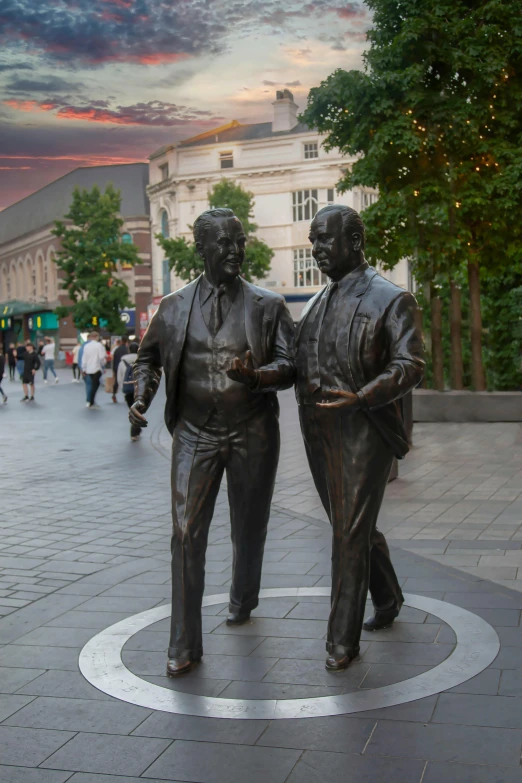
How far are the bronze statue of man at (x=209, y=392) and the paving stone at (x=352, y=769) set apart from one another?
3.52 feet

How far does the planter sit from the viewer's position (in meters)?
16.5

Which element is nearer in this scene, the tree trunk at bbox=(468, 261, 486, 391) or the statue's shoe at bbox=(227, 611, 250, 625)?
the statue's shoe at bbox=(227, 611, 250, 625)

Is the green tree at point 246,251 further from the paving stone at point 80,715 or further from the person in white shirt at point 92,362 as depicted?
the paving stone at point 80,715

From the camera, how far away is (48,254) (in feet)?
236

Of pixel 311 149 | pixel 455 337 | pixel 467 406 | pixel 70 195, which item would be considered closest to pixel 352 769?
pixel 467 406

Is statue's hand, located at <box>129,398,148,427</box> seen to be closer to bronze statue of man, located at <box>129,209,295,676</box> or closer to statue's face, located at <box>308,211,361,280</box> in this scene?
bronze statue of man, located at <box>129,209,295,676</box>

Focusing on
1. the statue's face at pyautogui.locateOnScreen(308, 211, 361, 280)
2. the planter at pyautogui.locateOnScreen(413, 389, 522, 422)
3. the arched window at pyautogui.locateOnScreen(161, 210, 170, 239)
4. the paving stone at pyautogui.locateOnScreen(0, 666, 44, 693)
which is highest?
the arched window at pyautogui.locateOnScreen(161, 210, 170, 239)

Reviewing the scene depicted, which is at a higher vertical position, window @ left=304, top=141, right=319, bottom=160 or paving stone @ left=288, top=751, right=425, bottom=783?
window @ left=304, top=141, right=319, bottom=160

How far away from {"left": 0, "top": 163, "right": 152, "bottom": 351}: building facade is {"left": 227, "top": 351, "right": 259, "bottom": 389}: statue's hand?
6007 centimetres

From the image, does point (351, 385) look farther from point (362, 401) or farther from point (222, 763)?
point (222, 763)

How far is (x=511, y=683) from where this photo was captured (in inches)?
164

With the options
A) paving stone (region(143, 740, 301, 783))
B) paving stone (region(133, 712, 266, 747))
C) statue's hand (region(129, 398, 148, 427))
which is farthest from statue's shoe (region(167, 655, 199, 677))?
statue's hand (region(129, 398, 148, 427))

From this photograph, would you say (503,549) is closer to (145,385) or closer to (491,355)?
(145,385)

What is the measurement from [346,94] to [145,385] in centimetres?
1285
